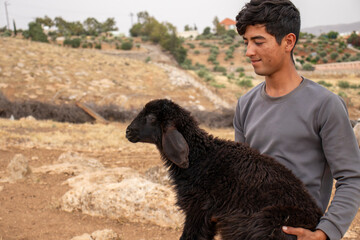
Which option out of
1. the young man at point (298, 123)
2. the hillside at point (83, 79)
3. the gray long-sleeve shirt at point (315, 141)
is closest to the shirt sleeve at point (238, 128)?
the gray long-sleeve shirt at point (315, 141)

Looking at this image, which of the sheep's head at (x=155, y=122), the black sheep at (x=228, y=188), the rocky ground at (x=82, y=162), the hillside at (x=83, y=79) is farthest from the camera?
the hillside at (x=83, y=79)

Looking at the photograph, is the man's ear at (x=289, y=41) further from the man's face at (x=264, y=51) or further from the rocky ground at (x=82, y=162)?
the rocky ground at (x=82, y=162)

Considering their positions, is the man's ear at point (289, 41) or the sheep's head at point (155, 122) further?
the sheep's head at point (155, 122)

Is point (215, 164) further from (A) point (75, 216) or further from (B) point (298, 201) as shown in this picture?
(A) point (75, 216)

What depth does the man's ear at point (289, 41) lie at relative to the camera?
231cm

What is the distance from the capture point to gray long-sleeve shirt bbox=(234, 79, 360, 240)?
213 cm

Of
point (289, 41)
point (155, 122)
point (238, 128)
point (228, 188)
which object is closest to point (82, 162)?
point (155, 122)

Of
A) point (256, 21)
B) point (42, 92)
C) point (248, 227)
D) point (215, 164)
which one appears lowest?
point (42, 92)

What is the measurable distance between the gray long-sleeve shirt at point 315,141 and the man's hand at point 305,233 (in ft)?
0.13

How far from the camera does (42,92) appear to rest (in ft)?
69.8

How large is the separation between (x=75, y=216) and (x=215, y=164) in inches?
136

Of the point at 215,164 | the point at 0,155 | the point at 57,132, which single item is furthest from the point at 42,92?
the point at 215,164

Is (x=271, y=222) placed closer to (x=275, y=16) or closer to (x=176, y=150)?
(x=176, y=150)

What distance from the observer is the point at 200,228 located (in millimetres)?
2408
